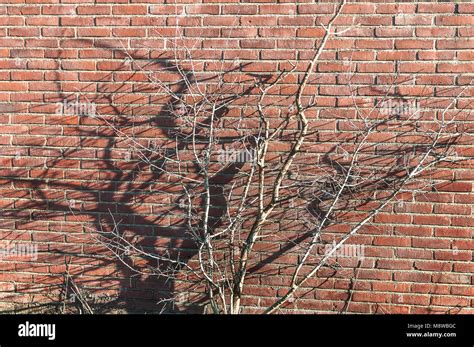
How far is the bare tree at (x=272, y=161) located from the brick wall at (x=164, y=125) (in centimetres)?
6

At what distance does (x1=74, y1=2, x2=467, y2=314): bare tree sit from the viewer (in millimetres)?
3432

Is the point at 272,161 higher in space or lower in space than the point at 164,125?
lower

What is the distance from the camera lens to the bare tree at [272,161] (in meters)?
3.43

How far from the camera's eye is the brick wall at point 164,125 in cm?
341

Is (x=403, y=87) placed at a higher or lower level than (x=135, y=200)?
higher

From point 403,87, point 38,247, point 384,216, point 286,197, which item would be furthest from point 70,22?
point 384,216

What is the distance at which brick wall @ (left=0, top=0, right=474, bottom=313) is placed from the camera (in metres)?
3.41

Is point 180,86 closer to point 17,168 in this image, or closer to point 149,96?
point 149,96

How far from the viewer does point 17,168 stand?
377 cm

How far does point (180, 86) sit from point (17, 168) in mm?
1447

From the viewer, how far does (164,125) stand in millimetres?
3623

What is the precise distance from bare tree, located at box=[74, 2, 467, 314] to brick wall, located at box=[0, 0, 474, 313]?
62mm

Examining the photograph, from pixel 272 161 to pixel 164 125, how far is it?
857mm
